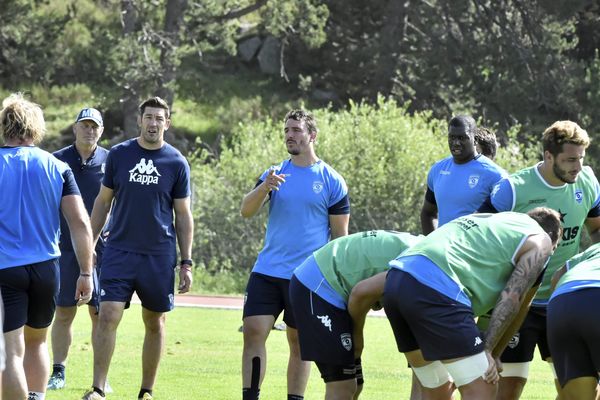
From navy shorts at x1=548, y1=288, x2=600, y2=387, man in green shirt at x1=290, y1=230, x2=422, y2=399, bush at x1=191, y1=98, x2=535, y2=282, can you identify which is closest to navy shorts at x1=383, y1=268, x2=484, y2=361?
navy shorts at x1=548, y1=288, x2=600, y2=387

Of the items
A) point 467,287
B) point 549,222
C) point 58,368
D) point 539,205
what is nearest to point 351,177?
point 58,368

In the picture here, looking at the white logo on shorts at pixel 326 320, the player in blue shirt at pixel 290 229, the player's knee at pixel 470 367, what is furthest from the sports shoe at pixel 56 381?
the player's knee at pixel 470 367

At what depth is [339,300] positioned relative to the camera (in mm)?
7098

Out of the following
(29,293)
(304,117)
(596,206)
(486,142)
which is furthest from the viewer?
(486,142)

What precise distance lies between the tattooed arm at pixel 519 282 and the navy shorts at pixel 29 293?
2.94m

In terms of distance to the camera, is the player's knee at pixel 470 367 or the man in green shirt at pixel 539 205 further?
the man in green shirt at pixel 539 205

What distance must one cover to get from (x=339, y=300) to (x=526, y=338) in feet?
5.83

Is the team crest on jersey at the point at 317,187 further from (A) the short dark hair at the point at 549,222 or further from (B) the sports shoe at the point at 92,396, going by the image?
(A) the short dark hair at the point at 549,222

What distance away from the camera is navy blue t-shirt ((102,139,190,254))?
927 centimetres

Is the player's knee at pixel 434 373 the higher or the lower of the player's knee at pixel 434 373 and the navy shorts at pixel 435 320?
the lower

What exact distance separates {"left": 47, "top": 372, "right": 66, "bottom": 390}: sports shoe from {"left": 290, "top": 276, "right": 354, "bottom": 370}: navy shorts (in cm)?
367

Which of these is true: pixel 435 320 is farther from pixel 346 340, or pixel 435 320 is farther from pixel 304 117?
pixel 304 117

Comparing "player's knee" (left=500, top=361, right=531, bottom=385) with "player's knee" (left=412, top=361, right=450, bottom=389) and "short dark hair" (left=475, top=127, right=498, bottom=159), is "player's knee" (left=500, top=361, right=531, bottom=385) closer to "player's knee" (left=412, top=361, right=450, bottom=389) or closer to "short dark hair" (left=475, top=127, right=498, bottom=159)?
"player's knee" (left=412, top=361, right=450, bottom=389)

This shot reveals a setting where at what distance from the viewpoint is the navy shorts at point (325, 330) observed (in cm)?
712
